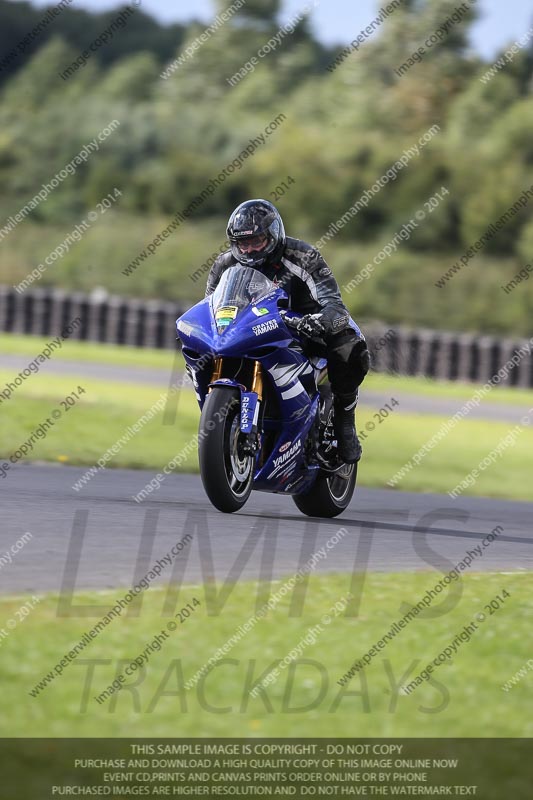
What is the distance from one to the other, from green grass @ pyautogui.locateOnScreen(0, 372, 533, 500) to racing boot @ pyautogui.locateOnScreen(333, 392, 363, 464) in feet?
13.5

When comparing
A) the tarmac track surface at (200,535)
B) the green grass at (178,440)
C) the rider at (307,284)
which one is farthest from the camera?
the green grass at (178,440)

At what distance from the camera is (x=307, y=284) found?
30.0ft

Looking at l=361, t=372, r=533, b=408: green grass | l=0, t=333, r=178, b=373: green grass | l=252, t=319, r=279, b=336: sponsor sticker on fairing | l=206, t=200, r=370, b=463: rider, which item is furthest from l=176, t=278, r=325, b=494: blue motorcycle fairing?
l=361, t=372, r=533, b=408: green grass

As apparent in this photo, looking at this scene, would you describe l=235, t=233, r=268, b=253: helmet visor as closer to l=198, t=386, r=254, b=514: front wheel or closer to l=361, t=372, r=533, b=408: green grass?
l=198, t=386, r=254, b=514: front wheel

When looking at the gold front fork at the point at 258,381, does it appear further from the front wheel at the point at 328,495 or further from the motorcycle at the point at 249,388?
the front wheel at the point at 328,495

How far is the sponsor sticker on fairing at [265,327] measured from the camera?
28.2 feet

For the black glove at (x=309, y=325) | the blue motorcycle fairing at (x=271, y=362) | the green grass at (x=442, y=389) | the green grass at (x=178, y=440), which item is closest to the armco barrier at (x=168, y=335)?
the green grass at (x=442, y=389)

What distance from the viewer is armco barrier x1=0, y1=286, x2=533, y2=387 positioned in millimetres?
29047

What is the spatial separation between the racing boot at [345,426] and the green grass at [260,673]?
2.91 metres

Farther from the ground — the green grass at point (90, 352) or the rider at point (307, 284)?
the rider at point (307, 284)

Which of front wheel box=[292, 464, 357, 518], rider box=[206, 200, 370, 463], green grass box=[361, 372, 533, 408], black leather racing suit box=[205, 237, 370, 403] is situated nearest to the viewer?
rider box=[206, 200, 370, 463]

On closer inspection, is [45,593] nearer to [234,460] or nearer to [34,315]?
[234,460]

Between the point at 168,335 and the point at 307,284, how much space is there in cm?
2158

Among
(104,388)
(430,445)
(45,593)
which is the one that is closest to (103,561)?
(45,593)
